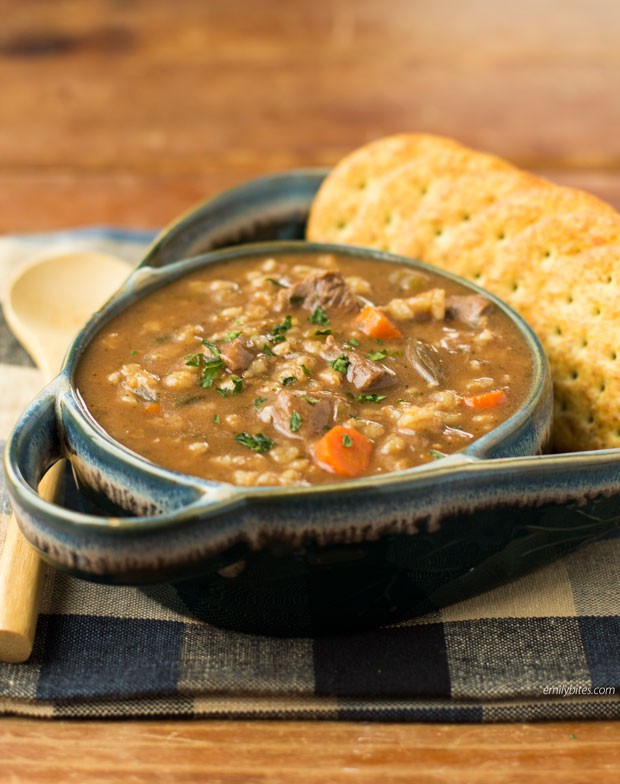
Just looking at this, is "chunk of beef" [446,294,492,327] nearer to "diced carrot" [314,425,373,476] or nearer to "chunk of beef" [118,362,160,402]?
"diced carrot" [314,425,373,476]

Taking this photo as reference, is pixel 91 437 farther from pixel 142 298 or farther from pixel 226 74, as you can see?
pixel 226 74

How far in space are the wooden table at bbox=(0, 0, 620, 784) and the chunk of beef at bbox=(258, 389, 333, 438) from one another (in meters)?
2.24

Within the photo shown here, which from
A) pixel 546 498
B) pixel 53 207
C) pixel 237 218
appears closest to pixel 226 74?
pixel 53 207

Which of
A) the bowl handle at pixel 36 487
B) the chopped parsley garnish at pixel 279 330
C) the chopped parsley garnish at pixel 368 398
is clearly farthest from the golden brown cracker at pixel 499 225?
the bowl handle at pixel 36 487

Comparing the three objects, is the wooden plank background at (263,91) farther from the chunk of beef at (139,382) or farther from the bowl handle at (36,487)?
the bowl handle at (36,487)

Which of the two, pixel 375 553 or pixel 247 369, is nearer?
pixel 375 553

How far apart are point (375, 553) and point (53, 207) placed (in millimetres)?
2919

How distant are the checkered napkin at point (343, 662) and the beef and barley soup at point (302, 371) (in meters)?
0.42

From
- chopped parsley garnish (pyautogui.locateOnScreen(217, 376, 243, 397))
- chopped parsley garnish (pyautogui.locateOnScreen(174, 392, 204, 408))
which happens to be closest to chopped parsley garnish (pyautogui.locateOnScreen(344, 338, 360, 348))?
chopped parsley garnish (pyautogui.locateOnScreen(217, 376, 243, 397))

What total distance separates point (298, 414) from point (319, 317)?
553 mm

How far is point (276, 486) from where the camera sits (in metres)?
2.40

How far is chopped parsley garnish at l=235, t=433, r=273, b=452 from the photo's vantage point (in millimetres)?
2541

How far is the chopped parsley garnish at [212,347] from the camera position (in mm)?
2879

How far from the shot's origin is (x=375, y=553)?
7.86ft
